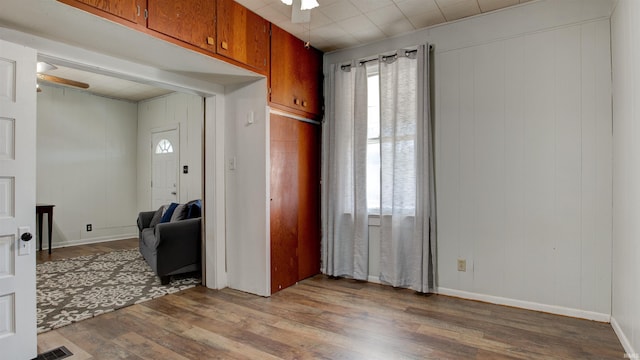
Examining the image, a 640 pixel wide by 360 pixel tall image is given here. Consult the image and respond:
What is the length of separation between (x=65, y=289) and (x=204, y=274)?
1.39 metres

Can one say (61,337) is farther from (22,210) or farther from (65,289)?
(65,289)

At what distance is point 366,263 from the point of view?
12.2 feet

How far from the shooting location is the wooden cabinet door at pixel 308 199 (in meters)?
3.75

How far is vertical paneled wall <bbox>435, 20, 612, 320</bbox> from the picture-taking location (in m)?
2.66

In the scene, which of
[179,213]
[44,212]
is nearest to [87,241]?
[44,212]

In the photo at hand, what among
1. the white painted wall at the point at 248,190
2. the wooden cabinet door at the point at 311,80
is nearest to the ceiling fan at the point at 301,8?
the white painted wall at the point at 248,190

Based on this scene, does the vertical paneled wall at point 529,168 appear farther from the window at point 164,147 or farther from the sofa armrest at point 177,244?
the window at point 164,147

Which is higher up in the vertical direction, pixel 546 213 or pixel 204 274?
pixel 546 213

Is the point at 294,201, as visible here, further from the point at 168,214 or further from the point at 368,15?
the point at 368,15

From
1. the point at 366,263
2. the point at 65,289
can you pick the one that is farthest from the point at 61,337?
the point at 366,263

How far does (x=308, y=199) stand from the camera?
388cm

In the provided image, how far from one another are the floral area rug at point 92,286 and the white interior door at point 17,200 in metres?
0.55

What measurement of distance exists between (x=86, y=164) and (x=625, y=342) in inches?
290

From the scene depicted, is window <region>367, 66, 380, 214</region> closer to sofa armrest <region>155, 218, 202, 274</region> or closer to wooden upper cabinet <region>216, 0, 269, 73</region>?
wooden upper cabinet <region>216, 0, 269, 73</region>
